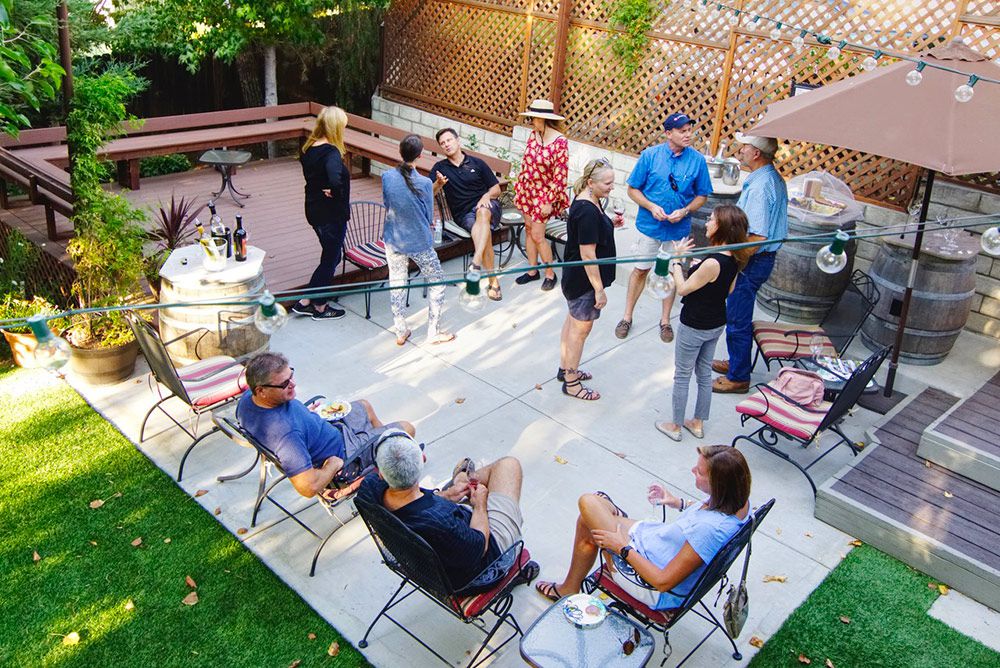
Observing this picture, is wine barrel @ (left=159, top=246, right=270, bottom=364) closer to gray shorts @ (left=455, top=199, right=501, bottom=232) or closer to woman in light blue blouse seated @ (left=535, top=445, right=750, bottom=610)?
gray shorts @ (left=455, top=199, right=501, bottom=232)

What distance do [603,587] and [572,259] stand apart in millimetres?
2484

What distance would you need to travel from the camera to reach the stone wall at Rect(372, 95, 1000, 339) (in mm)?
7059

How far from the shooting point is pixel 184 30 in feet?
34.3

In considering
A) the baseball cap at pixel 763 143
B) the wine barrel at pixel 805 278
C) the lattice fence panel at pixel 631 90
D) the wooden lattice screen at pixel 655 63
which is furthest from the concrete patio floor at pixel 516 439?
the lattice fence panel at pixel 631 90

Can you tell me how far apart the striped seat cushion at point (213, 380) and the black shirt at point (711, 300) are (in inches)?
109

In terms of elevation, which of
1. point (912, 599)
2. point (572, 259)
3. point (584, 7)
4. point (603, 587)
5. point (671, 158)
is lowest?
point (912, 599)

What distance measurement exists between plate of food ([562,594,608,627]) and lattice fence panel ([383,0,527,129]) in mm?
→ 7972

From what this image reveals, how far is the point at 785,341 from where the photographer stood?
245 inches

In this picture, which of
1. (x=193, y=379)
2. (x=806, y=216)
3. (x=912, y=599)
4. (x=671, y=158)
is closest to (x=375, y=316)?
(x=193, y=379)

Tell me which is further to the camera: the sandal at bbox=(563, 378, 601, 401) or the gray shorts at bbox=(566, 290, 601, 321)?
the sandal at bbox=(563, 378, 601, 401)

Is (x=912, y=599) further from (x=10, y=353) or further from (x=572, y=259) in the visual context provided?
(x=10, y=353)

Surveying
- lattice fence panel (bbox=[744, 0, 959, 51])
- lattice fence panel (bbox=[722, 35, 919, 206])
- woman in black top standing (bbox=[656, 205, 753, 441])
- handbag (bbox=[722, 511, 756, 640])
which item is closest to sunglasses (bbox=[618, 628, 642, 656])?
handbag (bbox=[722, 511, 756, 640])

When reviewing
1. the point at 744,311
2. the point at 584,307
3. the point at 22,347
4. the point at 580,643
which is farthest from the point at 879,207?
the point at 22,347

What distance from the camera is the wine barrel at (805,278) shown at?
22.6 feet
